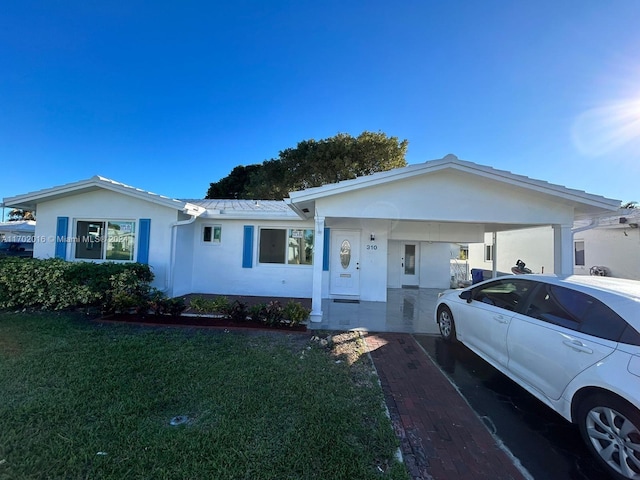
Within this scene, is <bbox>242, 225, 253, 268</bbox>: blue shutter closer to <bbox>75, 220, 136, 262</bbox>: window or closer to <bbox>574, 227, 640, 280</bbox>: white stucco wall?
<bbox>75, 220, 136, 262</bbox>: window

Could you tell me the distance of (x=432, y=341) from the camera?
219 inches

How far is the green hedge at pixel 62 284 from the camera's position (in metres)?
6.71

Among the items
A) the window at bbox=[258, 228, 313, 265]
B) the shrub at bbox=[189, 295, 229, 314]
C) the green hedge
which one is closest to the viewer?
the shrub at bbox=[189, 295, 229, 314]

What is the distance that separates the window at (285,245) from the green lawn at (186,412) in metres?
4.75

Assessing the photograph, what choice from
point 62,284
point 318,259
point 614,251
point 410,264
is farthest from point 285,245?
point 614,251

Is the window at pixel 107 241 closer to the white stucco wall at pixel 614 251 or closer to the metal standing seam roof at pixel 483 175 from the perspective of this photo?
the metal standing seam roof at pixel 483 175

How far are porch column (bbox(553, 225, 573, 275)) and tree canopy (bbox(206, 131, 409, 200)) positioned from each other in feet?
41.7

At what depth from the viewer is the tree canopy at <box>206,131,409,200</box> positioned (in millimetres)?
18531

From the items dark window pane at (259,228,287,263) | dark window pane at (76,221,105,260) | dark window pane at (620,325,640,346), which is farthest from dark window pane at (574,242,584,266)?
dark window pane at (76,221,105,260)

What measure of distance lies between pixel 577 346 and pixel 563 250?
4635 millimetres

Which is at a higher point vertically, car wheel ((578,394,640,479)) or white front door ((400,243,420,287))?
white front door ((400,243,420,287))

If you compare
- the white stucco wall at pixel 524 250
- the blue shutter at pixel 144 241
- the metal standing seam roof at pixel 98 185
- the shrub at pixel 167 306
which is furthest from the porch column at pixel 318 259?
the white stucco wall at pixel 524 250

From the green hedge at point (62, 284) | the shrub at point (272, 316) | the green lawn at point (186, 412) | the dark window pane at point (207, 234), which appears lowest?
the green lawn at point (186, 412)

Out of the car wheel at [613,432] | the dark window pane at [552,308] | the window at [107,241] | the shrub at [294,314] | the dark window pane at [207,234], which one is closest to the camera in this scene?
the car wheel at [613,432]
